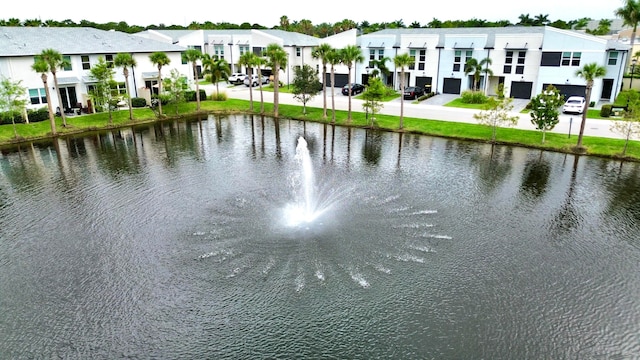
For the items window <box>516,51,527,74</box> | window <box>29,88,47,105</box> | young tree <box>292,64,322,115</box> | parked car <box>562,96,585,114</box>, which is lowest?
parked car <box>562,96,585,114</box>

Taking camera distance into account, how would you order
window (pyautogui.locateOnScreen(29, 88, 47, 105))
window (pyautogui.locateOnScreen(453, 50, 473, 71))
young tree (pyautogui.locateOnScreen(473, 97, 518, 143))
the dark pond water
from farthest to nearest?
1. window (pyautogui.locateOnScreen(453, 50, 473, 71))
2. window (pyautogui.locateOnScreen(29, 88, 47, 105))
3. young tree (pyautogui.locateOnScreen(473, 97, 518, 143))
4. the dark pond water

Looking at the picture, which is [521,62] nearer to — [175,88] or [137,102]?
[175,88]

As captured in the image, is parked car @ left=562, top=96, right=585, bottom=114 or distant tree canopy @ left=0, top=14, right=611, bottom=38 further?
distant tree canopy @ left=0, top=14, right=611, bottom=38

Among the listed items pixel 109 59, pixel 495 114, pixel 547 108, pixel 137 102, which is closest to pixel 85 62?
pixel 109 59

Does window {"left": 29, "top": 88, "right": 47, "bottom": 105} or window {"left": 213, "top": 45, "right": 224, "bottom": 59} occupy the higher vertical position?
window {"left": 213, "top": 45, "right": 224, "bottom": 59}

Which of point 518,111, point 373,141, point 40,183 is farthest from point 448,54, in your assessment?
point 40,183

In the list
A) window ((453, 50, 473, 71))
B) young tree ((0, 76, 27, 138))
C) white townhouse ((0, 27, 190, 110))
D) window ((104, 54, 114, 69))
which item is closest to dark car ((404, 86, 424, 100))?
window ((453, 50, 473, 71))

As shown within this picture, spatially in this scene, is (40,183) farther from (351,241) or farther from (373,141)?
(373,141)

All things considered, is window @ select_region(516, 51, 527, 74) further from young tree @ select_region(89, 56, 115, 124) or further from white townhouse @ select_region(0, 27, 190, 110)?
young tree @ select_region(89, 56, 115, 124)
